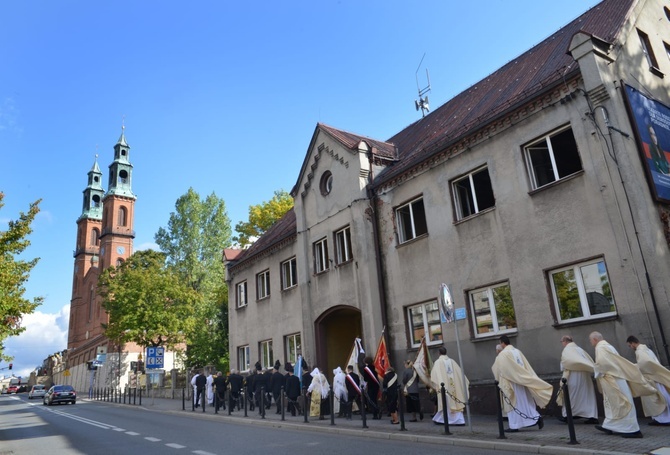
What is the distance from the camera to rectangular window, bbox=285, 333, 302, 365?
21.0m

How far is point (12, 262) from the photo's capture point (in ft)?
56.3

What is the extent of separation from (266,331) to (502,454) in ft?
53.8

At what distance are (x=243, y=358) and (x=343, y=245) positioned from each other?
35.3ft

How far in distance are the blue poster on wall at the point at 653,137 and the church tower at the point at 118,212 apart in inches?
2967

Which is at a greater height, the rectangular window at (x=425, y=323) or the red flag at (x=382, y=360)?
the rectangular window at (x=425, y=323)

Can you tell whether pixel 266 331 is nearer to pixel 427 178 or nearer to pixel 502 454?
pixel 427 178

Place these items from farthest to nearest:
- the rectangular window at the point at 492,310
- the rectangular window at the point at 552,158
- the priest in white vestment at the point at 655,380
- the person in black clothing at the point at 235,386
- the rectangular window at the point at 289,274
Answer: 1. the rectangular window at the point at 289,274
2. the person in black clothing at the point at 235,386
3. the rectangular window at the point at 492,310
4. the rectangular window at the point at 552,158
5. the priest in white vestment at the point at 655,380

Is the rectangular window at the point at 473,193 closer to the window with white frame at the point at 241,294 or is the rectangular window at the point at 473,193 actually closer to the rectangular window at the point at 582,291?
the rectangular window at the point at 582,291

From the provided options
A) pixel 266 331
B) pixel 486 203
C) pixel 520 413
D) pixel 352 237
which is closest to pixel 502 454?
pixel 520 413

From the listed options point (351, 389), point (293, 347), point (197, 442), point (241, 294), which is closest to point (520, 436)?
point (351, 389)

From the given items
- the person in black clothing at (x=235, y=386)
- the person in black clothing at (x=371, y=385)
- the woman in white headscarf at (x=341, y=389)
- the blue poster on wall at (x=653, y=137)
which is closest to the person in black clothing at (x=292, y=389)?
the woman in white headscarf at (x=341, y=389)

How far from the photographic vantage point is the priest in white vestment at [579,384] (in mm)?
9617

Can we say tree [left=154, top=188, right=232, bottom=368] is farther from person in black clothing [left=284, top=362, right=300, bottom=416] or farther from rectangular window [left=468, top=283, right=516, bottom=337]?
rectangular window [left=468, top=283, right=516, bottom=337]

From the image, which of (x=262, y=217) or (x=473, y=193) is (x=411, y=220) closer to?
(x=473, y=193)
